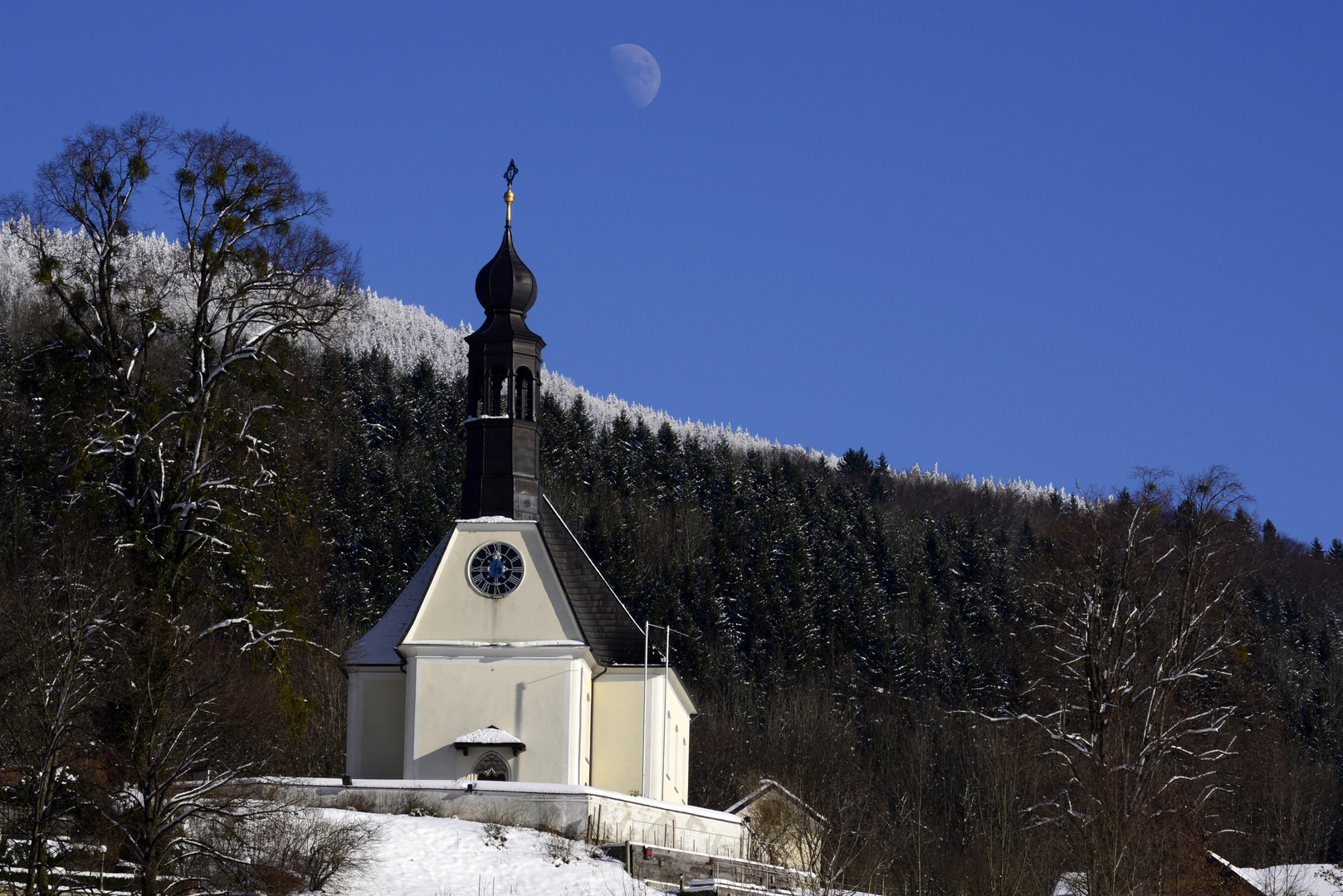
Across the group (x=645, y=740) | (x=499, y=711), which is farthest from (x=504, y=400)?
(x=645, y=740)

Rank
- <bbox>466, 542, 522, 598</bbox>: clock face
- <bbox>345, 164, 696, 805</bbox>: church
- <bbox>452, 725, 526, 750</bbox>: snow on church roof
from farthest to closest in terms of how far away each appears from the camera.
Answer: <bbox>466, 542, 522, 598</bbox>: clock face → <bbox>345, 164, 696, 805</bbox>: church → <bbox>452, 725, 526, 750</bbox>: snow on church roof

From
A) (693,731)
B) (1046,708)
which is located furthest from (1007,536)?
(1046,708)

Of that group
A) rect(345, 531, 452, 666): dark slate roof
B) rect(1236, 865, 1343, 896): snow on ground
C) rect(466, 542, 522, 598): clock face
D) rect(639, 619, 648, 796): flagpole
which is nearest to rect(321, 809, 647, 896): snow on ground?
rect(466, 542, 522, 598): clock face

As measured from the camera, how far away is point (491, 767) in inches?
1403

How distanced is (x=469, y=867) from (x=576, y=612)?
37.8 ft

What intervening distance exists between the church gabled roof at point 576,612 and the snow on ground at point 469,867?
377 inches

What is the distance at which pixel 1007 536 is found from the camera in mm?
107812

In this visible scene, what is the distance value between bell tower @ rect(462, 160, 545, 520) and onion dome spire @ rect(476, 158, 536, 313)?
2 centimetres

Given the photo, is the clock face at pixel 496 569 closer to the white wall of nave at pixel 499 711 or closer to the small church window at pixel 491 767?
the white wall of nave at pixel 499 711

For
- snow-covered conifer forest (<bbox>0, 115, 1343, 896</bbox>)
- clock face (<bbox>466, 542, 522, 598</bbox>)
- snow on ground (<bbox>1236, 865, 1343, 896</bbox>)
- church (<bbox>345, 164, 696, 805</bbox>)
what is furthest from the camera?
clock face (<bbox>466, 542, 522, 598</bbox>)

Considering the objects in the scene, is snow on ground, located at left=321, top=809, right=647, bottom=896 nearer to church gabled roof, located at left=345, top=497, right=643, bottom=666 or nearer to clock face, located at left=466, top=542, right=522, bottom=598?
clock face, located at left=466, top=542, right=522, bottom=598

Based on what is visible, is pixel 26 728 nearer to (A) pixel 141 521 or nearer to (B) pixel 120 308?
(A) pixel 141 521

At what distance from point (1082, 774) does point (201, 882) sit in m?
18.3

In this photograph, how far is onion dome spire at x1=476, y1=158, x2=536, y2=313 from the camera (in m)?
40.5
